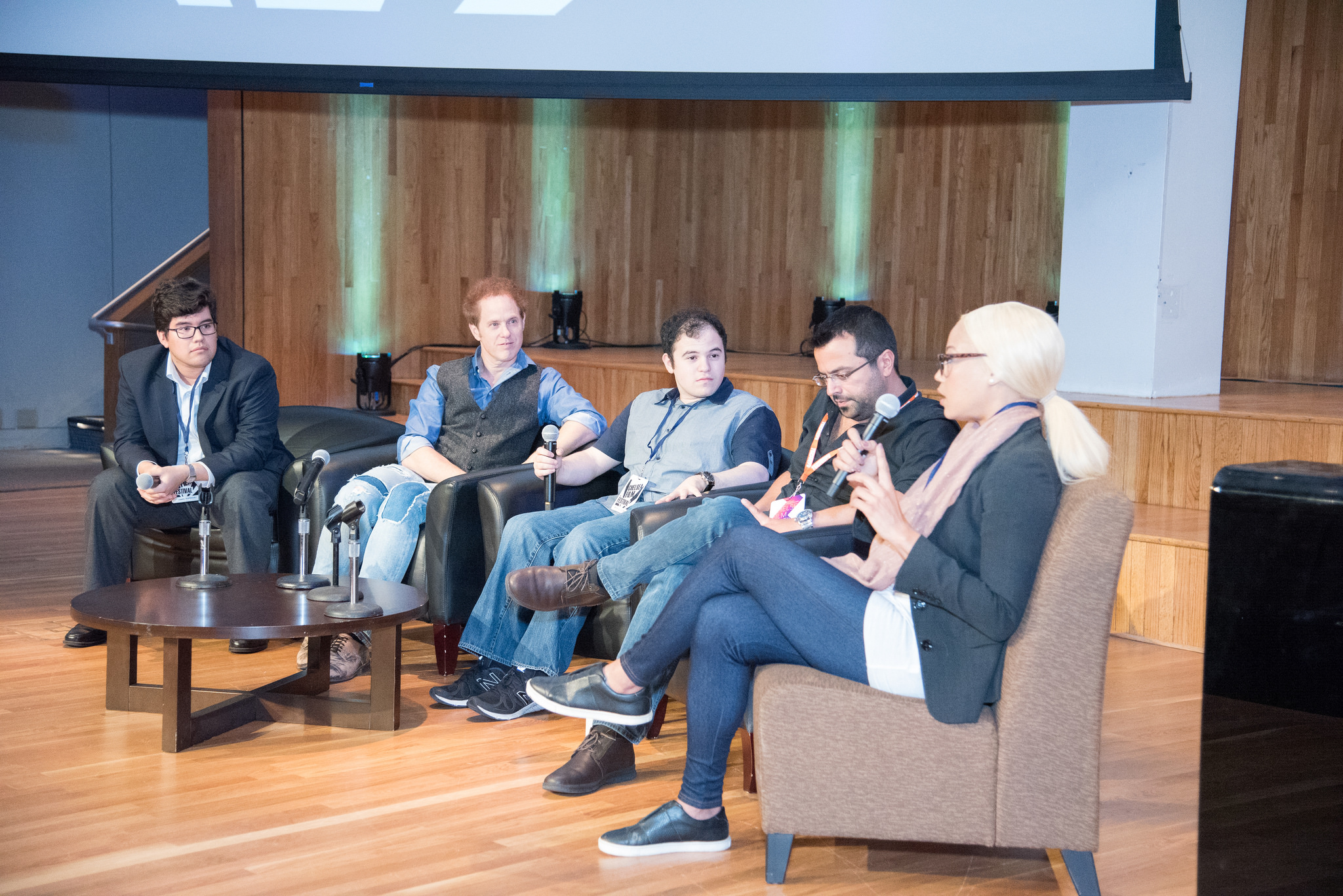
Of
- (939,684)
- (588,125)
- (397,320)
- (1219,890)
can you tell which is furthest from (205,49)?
(1219,890)

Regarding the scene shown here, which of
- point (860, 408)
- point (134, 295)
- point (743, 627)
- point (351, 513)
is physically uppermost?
point (134, 295)

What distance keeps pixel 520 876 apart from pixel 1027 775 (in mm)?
919

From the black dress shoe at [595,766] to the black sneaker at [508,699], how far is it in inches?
18.3

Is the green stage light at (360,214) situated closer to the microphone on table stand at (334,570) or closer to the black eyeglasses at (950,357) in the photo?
the microphone on table stand at (334,570)

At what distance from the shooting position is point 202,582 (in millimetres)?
3330

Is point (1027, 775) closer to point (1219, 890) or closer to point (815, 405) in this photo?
point (1219, 890)

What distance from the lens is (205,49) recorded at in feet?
17.4

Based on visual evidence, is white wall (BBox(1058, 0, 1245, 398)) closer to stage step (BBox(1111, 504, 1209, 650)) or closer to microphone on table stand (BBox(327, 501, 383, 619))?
stage step (BBox(1111, 504, 1209, 650))

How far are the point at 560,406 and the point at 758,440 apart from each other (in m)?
0.77

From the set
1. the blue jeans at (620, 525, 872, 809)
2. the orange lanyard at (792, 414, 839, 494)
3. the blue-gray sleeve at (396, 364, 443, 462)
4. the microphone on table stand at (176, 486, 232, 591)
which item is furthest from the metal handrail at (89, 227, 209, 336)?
the blue jeans at (620, 525, 872, 809)

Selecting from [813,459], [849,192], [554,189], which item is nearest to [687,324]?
[813,459]

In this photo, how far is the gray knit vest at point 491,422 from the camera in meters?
4.06

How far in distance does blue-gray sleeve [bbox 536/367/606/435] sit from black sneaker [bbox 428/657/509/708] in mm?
864

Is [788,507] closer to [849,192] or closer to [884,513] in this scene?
[884,513]
